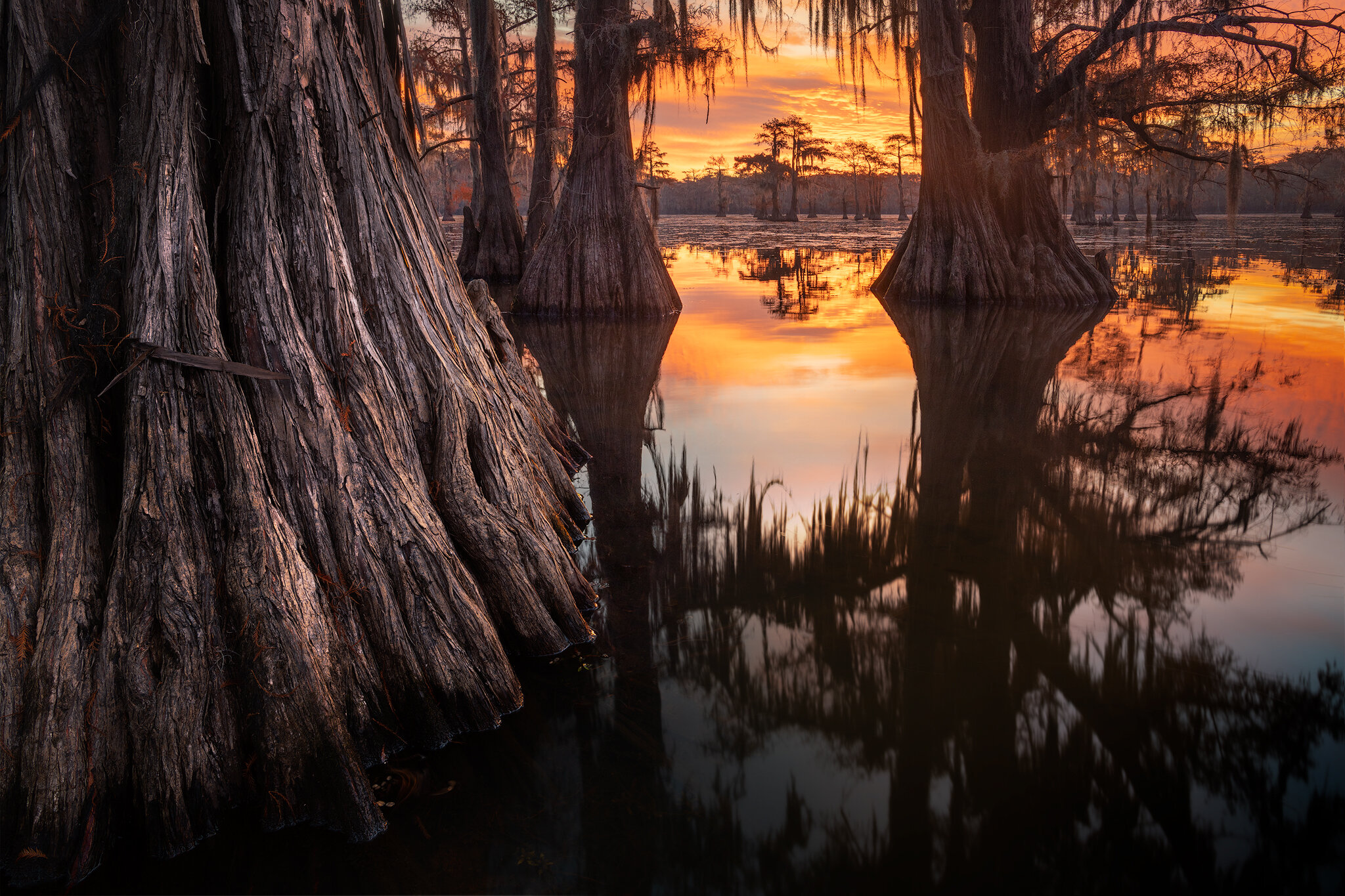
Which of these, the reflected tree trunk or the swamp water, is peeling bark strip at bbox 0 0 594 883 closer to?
the swamp water

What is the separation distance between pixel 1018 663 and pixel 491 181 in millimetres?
15555

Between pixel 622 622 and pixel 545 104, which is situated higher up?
pixel 545 104

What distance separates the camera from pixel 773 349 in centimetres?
984

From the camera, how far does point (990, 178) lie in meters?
12.0

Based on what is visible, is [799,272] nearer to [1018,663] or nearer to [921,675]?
[1018,663]

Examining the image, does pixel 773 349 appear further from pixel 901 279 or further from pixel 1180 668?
pixel 1180 668

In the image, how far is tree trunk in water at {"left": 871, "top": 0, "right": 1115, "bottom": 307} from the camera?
11.9 m

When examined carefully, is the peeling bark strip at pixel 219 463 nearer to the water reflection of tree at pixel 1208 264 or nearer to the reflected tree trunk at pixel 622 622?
the reflected tree trunk at pixel 622 622

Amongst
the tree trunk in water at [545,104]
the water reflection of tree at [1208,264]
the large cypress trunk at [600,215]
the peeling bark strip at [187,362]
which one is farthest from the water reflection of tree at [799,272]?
the peeling bark strip at [187,362]

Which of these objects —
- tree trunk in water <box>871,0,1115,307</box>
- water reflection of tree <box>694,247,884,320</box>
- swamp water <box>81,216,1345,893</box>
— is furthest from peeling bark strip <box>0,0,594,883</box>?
tree trunk in water <box>871,0,1115,307</box>

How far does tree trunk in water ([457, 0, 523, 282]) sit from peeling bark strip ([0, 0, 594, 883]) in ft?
42.2

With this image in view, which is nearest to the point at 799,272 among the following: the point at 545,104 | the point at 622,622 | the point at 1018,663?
the point at 545,104

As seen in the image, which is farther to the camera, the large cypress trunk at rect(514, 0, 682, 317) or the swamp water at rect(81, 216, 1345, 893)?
the large cypress trunk at rect(514, 0, 682, 317)

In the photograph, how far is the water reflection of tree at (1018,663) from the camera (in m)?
2.16
